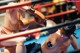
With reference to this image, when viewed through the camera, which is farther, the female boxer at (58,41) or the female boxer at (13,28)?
the female boxer at (58,41)

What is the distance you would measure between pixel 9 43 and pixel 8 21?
0.25 meters

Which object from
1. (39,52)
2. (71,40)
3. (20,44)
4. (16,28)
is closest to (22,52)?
(20,44)

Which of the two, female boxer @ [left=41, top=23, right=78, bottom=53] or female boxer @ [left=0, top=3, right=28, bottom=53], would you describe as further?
female boxer @ [left=41, top=23, right=78, bottom=53]

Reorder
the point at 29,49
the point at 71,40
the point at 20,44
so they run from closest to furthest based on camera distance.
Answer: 1. the point at 20,44
2. the point at 29,49
3. the point at 71,40

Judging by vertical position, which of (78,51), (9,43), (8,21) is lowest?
(78,51)

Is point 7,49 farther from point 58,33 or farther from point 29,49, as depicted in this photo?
point 58,33

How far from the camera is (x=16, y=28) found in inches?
57.2

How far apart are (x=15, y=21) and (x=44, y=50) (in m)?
0.33

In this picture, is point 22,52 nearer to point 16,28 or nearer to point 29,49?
point 29,49

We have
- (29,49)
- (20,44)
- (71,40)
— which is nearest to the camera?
(20,44)

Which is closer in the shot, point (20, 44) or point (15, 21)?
point (20, 44)

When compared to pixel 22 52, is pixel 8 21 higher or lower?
higher

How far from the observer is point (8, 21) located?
142 cm

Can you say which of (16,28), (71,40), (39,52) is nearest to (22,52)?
(39,52)
